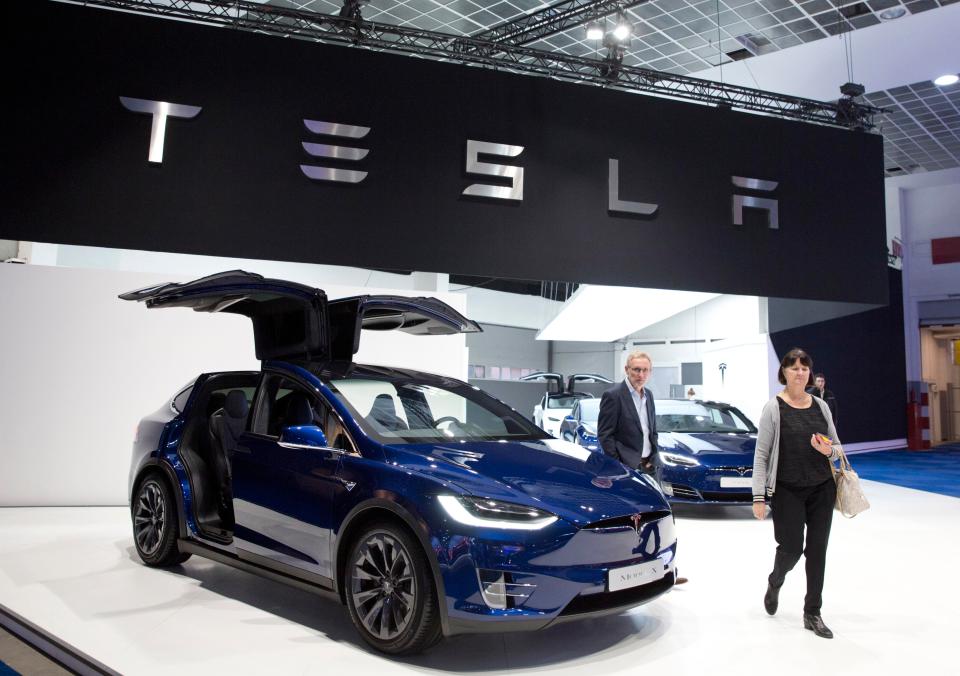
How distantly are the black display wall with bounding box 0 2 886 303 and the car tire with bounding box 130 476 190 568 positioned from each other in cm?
337

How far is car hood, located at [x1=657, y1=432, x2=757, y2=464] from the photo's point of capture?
21.6 feet

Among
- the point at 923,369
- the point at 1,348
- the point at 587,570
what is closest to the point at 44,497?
the point at 1,348

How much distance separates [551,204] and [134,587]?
226 inches

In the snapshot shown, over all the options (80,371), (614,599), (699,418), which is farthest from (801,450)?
(80,371)

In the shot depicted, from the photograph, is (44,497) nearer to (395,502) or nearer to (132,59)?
(132,59)

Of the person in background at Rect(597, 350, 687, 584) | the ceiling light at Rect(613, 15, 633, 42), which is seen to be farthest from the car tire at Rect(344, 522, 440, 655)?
the ceiling light at Rect(613, 15, 633, 42)

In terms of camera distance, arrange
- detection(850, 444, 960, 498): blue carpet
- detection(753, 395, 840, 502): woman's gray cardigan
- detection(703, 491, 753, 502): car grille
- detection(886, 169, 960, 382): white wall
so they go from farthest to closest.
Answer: detection(886, 169, 960, 382): white wall < detection(850, 444, 960, 498): blue carpet < detection(703, 491, 753, 502): car grille < detection(753, 395, 840, 502): woman's gray cardigan

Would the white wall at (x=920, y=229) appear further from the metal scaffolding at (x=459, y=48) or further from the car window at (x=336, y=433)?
the car window at (x=336, y=433)

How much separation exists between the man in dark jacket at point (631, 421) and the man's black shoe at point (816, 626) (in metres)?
1.57

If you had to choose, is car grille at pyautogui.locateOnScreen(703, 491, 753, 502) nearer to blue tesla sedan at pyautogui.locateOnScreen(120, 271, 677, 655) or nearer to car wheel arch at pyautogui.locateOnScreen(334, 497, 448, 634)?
blue tesla sedan at pyautogui.locateOnScreen(120, 271, 677, 655)

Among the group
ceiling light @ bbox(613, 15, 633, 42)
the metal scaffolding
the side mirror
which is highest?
ceiling light @ bbox(613, 15, 633, 42)

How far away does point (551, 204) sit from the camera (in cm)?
834

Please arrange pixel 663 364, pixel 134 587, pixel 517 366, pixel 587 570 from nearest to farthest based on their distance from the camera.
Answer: pixel 587 570 < pixel 134 587 < pixel 663 364 < pixel 517 366

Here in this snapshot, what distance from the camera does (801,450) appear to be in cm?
360
